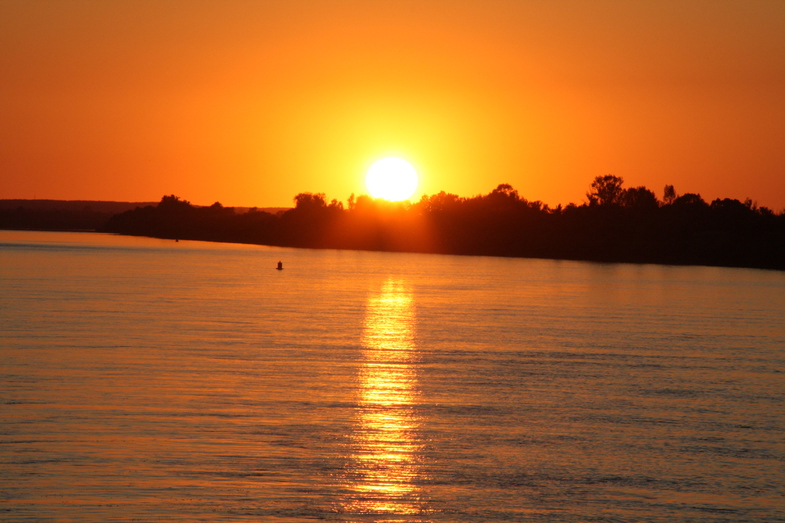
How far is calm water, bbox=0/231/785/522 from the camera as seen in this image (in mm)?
13807

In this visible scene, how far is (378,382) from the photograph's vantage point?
2441cm

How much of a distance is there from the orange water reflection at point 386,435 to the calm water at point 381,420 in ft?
0.21

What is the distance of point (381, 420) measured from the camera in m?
19.4

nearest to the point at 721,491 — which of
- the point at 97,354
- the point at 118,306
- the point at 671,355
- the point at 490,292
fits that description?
the point at 671,355

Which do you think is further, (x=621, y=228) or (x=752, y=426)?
(x=621, y=228)

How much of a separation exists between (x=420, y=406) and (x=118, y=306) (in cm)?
3027

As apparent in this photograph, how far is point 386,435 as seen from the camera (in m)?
18.0

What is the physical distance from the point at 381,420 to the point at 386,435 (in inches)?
55.6

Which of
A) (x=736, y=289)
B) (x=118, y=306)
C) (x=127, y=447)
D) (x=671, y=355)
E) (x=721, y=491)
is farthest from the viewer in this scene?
(x=736, y=289)

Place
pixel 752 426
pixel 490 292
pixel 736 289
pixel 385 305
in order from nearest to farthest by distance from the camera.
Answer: pixel 752 426, pixel 385 305, pixel 490 292, pixel 736 289

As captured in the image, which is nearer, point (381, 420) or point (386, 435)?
point (386, 435)

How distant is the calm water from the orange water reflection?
0.21 feet

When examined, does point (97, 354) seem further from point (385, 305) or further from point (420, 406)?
point (385, 305)

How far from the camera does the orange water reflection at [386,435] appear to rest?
1374 cm
